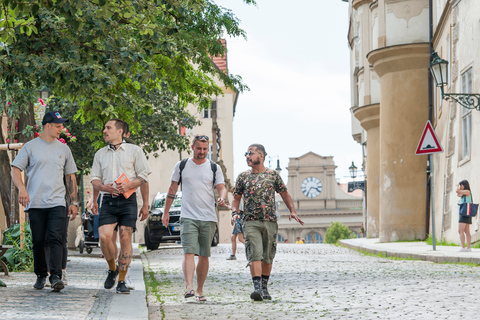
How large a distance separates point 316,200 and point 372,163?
52.3 meters

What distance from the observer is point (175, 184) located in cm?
882

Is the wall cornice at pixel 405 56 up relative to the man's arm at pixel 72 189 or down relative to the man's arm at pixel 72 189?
up

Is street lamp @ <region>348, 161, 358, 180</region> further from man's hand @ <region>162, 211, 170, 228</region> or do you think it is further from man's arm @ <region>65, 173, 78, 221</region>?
man's hand @ <region>162, 211, 170, 228</region>

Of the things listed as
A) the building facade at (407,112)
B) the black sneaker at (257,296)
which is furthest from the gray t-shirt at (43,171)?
the building facade at (407,112)

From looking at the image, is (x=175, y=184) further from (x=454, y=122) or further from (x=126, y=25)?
(x=454, y=122)

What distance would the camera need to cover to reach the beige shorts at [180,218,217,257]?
332 inches

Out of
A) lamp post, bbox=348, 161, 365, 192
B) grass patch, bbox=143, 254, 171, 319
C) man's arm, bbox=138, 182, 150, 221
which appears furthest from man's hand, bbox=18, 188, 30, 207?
lamp post, bbox=348, 161, 365, 192

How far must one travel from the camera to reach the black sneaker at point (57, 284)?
8.56 meters

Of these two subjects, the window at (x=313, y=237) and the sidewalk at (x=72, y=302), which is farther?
the window at (x=313, y=237)

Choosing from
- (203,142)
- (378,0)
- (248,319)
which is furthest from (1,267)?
(378,0)

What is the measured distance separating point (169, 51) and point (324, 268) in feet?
17.1

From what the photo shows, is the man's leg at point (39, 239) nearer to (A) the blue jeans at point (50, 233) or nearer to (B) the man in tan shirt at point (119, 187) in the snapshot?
(A) the blue jeans at point (50, 233)

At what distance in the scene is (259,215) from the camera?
8.70m

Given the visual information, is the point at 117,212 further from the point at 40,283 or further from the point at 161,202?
the point at 161,202
